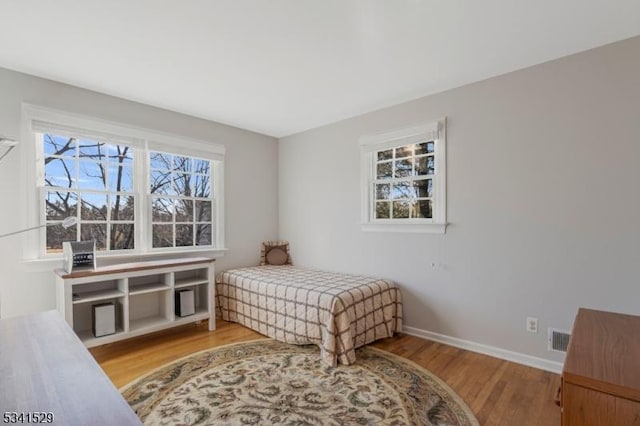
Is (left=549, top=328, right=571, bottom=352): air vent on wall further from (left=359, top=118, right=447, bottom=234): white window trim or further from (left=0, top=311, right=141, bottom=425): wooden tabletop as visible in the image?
(left=0, top=311, right=141, bottom=425): wooden tabletop

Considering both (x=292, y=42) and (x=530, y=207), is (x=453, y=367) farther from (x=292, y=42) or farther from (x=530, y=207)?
(x=292, y=42)

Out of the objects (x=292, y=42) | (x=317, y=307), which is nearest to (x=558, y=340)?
(x=317, y=307)

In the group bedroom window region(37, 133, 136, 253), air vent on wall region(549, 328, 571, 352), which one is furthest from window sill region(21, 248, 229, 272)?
air vent on wall region(549, 328, 571, 352)

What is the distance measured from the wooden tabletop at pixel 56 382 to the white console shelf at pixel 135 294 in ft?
4.68

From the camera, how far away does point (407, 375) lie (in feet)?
7.68

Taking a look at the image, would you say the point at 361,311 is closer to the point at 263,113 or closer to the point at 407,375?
the point at 407,375

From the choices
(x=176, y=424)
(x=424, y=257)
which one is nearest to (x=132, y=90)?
(x=176, y=424)

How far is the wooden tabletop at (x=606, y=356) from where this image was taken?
3.20 ft

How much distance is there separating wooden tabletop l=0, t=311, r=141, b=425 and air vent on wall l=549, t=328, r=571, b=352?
2.80 metres

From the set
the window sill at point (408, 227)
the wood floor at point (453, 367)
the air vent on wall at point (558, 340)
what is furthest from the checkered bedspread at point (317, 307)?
the air vent on wall at point (558, 340)

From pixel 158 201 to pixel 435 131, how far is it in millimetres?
2999

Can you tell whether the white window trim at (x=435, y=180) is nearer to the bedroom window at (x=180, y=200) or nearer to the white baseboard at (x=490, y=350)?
the white baseboard at (x=490, y=350)

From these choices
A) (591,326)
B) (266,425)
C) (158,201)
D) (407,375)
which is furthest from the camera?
(158,201)

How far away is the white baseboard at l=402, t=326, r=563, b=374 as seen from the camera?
2.41 meters
